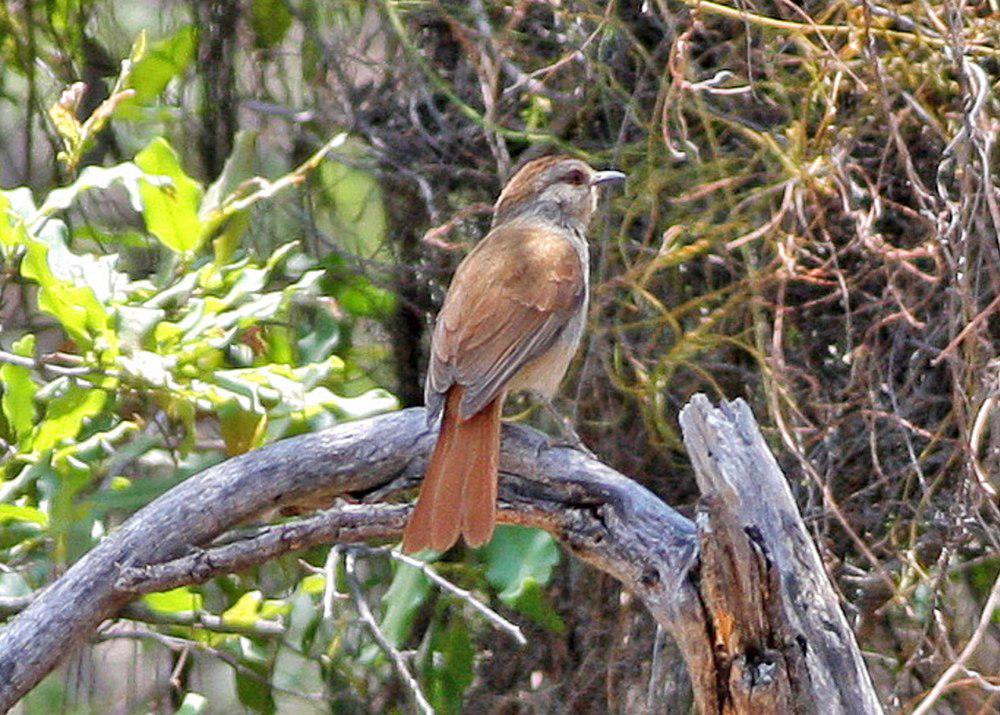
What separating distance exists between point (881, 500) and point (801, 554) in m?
1.61

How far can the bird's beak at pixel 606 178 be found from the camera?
184 inches

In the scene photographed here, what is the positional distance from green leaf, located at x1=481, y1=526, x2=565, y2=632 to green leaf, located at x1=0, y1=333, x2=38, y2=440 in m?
1.21

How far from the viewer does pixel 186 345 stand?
14.0 feet

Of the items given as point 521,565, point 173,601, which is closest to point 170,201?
point 173,601

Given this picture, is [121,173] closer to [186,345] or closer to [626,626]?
[186,345]

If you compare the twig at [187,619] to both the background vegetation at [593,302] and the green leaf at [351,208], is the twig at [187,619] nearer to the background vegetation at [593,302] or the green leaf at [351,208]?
the background vegetation at [593,302]

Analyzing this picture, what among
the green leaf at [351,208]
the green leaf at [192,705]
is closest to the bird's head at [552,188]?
the green leaf at [351,208]

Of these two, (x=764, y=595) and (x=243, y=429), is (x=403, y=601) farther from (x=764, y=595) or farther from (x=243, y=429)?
(x=764, y=595)

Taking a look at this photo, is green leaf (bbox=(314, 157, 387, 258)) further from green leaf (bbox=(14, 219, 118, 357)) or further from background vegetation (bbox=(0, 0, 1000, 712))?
green leaf (bbox=(14, 219, 118, 357))

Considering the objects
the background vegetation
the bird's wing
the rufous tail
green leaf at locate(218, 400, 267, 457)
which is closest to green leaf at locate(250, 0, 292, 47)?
the background vegetation

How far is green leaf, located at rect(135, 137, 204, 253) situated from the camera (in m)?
4.29

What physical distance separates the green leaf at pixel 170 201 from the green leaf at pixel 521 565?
1.10 meters

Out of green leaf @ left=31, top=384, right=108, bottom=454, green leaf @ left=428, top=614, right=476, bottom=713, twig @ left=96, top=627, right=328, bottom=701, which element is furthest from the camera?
green leaf @ left=428, top=614, right=476, bottom=713

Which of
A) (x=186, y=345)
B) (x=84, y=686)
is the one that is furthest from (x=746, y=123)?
(x=84, y=686)
